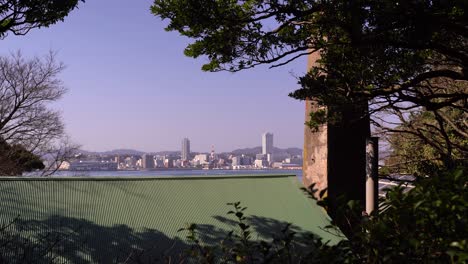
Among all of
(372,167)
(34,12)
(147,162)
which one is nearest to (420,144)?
(372,167)

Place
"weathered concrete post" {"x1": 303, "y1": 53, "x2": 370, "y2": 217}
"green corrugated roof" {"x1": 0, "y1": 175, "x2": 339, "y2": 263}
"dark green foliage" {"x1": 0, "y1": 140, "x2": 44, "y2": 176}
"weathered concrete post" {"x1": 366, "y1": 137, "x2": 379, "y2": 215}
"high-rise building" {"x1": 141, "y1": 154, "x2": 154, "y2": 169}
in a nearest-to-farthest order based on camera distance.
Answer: "green corrugated roof" {"x1": 0, "y1": 175, "x2": 339, "y2": 263}
"weathered concrete post" {"x1": 366, "y1": 137, "x2": 379, "y2": 215}
"weathered concrete post" {"x1": 303, "y1": 53, "x2": 370, "y2": 217}
"dark green foliage" {"x1": 0, "y1": 140, "x2": 44, "y2": 176}
"high-rise building" {"x1": 141, "y1": 154, "x2": 154, "y2": 169}

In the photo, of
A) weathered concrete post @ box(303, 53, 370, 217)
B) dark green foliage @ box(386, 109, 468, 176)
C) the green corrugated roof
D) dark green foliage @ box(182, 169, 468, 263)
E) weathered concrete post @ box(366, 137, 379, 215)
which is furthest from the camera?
A: dark green foliage @ box(386, 109, 468, 176)

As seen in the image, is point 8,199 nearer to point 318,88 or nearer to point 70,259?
point 70,259

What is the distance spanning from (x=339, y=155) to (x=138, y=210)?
5912mm

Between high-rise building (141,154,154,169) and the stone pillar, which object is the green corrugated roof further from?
high-rise building (141,154,154,169)

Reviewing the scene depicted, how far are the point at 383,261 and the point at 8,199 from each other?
419 centimetres

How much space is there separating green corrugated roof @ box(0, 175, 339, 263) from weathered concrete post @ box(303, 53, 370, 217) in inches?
151

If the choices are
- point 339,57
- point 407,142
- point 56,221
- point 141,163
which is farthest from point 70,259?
point 141,163

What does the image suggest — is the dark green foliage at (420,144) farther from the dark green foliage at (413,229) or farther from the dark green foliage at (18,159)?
the dark green foliage at (18,159)

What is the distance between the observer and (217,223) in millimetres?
5934

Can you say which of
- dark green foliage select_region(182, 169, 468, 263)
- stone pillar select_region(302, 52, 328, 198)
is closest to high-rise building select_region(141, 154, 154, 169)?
stone pillar select_region(302, 52, 328, 198)

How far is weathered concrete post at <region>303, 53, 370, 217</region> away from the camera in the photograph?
10.6 m

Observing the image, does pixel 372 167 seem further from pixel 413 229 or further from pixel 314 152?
pixel 413 229

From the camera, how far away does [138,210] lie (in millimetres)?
5879
